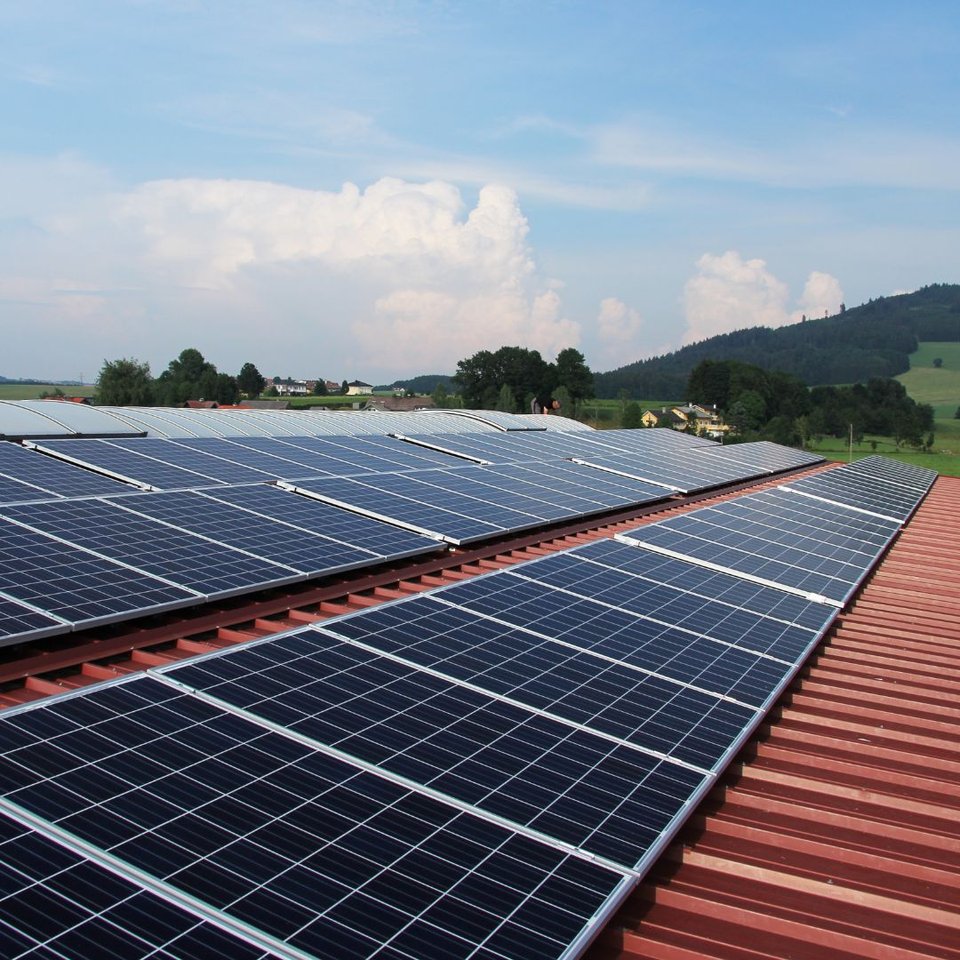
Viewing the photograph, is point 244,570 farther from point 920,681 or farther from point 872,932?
point 920,681

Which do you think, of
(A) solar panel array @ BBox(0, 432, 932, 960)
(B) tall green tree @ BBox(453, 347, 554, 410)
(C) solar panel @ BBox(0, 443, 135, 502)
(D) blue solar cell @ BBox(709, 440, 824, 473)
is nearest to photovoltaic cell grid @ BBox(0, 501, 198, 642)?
(A) solar panel array @ BBox(0, 432, 932, 960)

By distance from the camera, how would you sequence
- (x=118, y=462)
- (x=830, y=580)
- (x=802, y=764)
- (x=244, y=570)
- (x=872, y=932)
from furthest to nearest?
(x=118, y=462)
(x=830, y=580)
(x=244, y=570)
(x=802, y=764)
(x=872, y=932)

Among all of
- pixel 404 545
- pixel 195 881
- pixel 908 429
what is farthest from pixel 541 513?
pixel 908 429

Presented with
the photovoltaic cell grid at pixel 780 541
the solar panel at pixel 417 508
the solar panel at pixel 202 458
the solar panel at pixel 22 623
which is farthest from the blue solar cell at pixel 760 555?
the solar panel at pixel 22 623

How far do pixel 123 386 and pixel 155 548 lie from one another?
335 feet

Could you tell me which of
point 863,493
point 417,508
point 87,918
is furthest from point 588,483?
point 87,918

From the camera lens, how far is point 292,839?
6164 mm

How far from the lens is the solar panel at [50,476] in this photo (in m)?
17.0

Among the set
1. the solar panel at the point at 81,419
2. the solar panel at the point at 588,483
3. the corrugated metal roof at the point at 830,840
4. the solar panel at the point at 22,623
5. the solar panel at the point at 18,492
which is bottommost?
the corrugated metal roof at the point at 830,840

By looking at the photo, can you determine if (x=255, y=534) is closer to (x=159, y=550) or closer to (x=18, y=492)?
(x=159, y=550)

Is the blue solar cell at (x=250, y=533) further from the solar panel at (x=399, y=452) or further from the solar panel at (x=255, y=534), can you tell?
the solar panel at (x=399, y=452)

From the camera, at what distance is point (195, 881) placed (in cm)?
554

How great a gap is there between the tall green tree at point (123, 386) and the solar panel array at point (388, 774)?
327 ft

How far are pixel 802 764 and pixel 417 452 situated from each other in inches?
942
